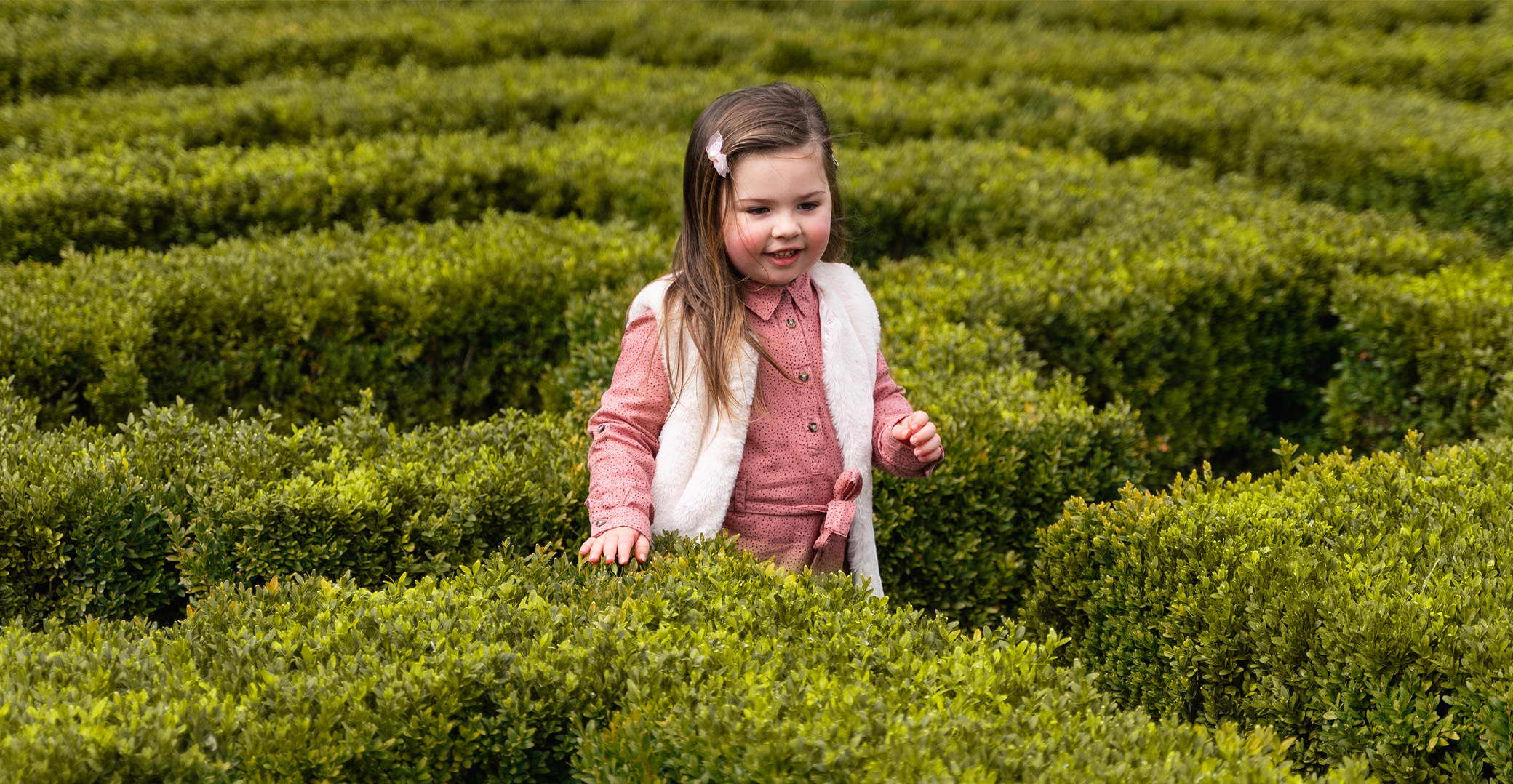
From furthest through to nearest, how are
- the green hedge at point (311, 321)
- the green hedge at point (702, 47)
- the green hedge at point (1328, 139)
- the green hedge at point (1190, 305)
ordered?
the green hedge at point (702, 47) → the green hedge at point (1328, 139) → the green hedge at point (1190, 305) → the green hedge at point (311, 321)

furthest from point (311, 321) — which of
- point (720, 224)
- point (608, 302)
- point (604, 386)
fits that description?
point (720, 224)

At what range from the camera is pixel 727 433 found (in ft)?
10.8

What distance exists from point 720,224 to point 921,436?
898 mm

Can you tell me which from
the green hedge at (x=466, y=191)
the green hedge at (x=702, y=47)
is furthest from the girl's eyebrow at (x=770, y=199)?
the green hedge at (x=702, y=47)

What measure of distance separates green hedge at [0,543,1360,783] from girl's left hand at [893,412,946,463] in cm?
50

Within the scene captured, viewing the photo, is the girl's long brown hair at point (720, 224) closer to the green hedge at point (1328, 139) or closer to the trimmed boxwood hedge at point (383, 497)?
the trimmed boxwood hedge at point (383, 497)

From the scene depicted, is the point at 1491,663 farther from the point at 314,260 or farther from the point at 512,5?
the point at 512,5

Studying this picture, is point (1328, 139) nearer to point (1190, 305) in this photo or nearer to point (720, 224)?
point (1190, 305)

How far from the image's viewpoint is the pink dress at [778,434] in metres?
3.35

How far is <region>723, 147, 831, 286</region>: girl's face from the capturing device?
319cm

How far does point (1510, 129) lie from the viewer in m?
8.85

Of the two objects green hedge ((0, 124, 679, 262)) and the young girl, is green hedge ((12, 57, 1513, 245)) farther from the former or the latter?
the young girl

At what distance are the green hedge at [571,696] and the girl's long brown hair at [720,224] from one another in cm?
70

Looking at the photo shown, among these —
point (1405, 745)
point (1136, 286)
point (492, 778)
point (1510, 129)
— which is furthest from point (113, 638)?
point (1510, 129)
